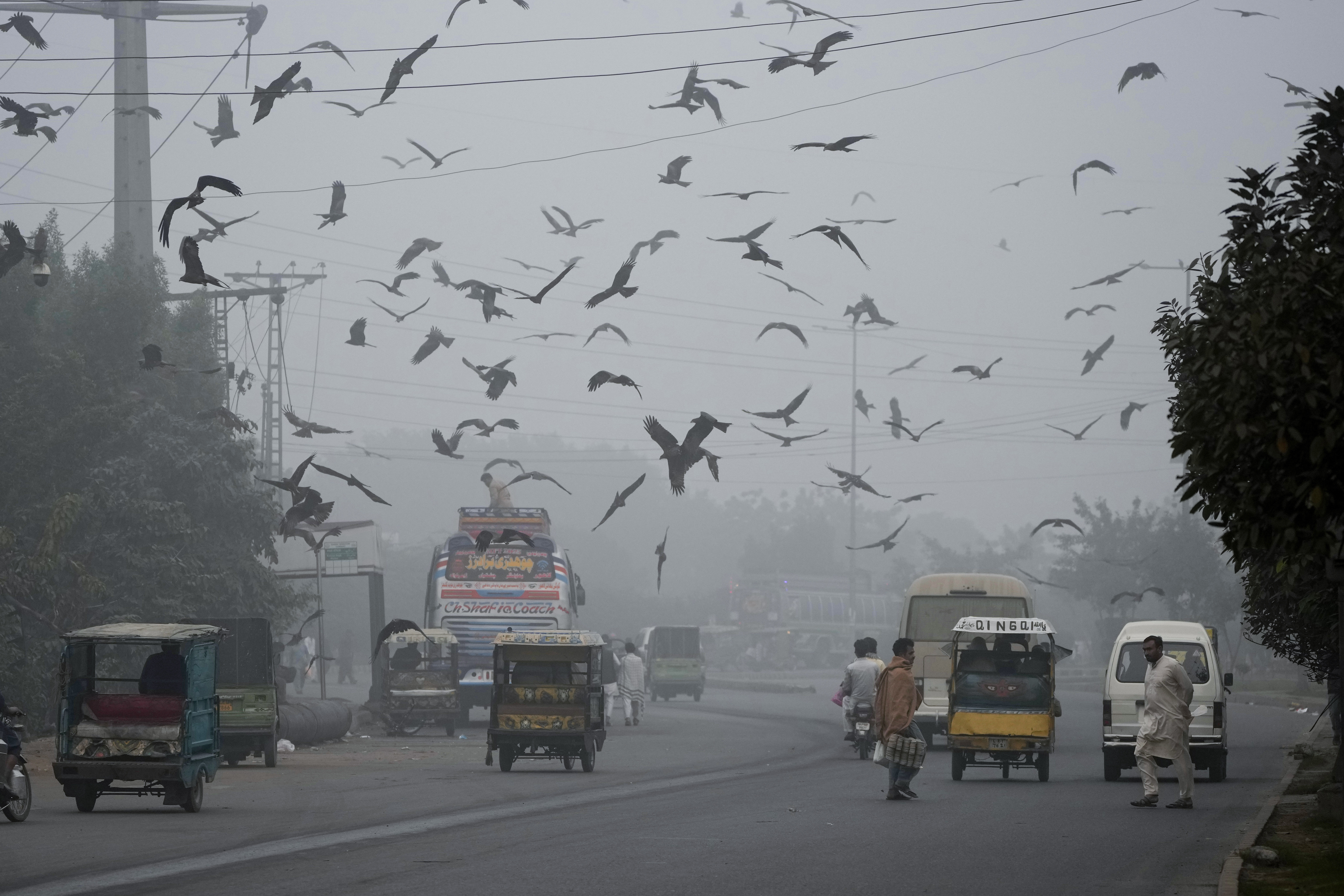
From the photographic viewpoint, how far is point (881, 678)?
17.1 metres

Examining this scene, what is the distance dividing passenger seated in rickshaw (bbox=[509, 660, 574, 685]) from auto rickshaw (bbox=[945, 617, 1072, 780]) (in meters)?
5.53

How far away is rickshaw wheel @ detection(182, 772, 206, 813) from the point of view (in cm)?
1571

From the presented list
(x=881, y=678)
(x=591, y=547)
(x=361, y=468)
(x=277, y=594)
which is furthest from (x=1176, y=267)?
(x=361, y=468)

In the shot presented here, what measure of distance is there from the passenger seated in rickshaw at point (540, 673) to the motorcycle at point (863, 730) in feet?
13.5

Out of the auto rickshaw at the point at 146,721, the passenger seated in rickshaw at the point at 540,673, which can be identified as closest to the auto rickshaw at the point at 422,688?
the passenger seated in rickshaw at the point at 540,673

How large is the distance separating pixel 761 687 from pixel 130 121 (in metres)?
34.9

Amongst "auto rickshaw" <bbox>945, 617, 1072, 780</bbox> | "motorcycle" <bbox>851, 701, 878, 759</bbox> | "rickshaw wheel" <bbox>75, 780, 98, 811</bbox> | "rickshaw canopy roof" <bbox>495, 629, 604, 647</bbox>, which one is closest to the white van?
"auto rickshaw" <bbox>945, 617, 1072, 780</bbox>

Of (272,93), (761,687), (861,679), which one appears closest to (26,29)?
(272,93)

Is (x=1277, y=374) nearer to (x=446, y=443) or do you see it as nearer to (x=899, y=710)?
(x=899, y=710)

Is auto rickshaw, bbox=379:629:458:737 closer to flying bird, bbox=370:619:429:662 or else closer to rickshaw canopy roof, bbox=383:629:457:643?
rickshaw canopy roof, bbox=383:629:457:643

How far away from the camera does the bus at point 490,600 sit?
33781 mm

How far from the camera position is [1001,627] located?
1944 centimetres

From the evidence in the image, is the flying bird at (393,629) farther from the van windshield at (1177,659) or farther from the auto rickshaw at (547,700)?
the van windshield at (1177,659)

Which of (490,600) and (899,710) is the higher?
(490,600)
